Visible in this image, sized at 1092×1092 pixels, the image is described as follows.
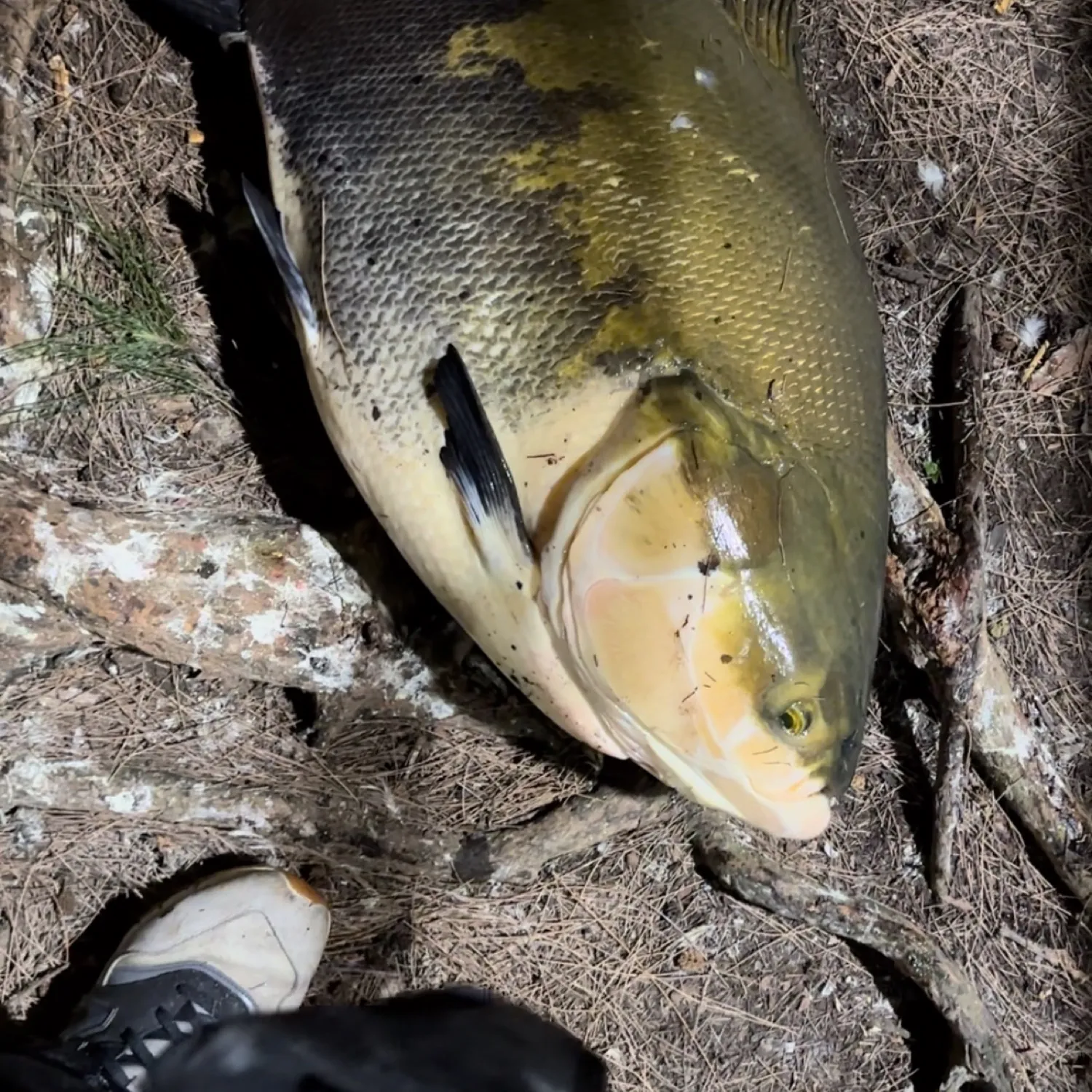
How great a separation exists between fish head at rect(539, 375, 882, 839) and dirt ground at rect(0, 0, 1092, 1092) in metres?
0.75

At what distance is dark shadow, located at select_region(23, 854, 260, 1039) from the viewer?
2189mm

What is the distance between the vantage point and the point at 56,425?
211 cm

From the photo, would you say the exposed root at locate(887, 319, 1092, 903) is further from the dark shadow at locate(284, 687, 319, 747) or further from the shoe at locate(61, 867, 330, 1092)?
the shoe at locate(61, 867, 330, 1092)

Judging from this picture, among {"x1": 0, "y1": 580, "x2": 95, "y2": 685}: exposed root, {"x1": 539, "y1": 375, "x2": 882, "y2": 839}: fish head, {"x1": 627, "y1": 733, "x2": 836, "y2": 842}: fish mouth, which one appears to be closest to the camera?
{"x1": 539, "y1": 375, "x2": 882, "y2": 839}: fish head

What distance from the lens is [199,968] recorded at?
219cm

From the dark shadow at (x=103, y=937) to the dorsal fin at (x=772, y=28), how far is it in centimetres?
202

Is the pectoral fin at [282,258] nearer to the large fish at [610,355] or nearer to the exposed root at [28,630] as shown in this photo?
the large fish at [610,355]

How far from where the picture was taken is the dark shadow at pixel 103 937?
2.19 metres

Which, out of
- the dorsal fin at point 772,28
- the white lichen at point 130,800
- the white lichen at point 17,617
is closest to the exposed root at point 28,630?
the white lichen at point 17,617

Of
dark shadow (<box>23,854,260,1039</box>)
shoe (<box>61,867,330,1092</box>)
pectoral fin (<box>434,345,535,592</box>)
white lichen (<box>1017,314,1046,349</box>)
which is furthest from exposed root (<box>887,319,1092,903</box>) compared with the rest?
dark shadow (<box>23,854,260,1039</box>)

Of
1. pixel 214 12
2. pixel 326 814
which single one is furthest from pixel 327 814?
pixel 214 12

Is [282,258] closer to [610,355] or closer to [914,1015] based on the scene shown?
[610,355]

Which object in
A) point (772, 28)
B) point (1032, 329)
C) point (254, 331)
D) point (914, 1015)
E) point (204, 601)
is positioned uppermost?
point (772, 28)

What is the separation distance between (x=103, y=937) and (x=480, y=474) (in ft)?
4.70
